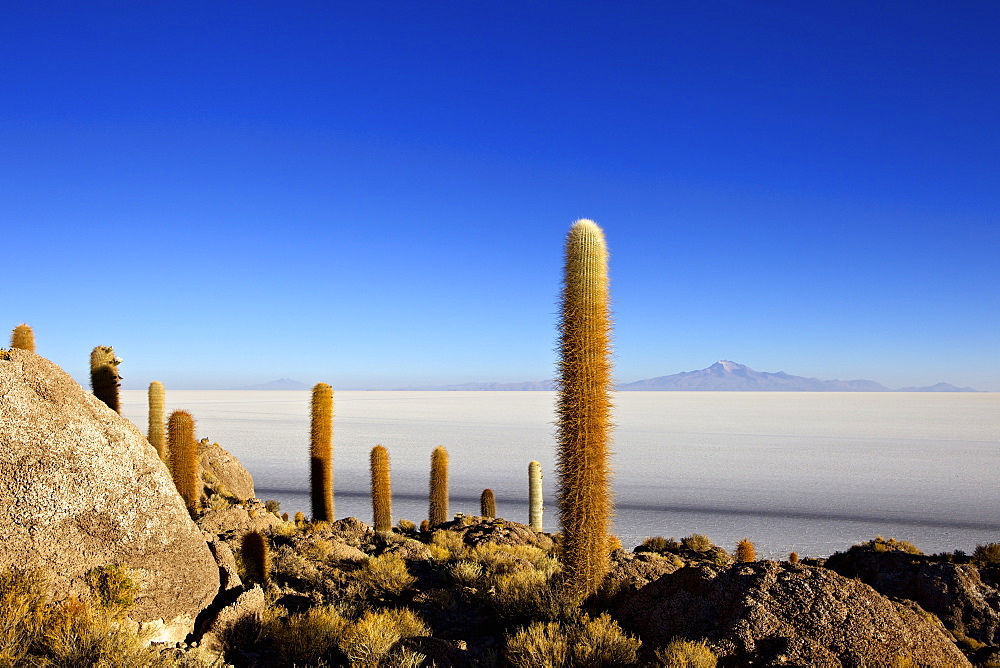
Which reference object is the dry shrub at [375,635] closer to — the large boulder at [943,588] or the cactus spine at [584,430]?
the cactus spine at [584,430]

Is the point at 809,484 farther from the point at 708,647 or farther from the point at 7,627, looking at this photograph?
the point at 7,627

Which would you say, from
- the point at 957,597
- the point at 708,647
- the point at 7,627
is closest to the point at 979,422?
the point at 957,597

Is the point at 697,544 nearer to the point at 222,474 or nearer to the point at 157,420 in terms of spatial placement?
the point at 157,420

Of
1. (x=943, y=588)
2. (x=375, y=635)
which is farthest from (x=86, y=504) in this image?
(x=943, y=588)

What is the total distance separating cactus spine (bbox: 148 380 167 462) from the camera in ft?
52.7

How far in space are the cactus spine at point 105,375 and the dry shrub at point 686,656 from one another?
10.0m

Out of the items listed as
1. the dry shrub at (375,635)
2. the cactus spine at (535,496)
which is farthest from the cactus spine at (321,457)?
the dry shrub at (375,635)

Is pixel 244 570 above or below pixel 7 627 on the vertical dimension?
below

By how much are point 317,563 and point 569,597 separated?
4.43 m

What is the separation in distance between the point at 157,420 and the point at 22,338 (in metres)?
4.96

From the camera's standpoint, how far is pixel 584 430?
7.61 metres

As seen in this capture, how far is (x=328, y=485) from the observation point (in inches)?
640

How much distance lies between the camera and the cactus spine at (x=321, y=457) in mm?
16125

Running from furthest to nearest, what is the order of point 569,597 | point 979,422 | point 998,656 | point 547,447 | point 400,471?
point 979,422 → point 547,447 → point 400,471 → point 569,597 → point 998,656
